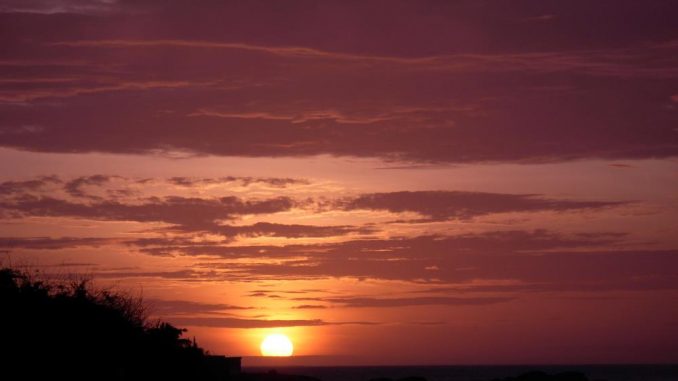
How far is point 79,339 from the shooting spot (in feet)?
96.8

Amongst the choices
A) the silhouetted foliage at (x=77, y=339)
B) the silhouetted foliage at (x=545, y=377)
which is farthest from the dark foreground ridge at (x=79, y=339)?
the silhouetted foliage at (x=545, y=377)

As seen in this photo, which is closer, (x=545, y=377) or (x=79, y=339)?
(x=79, y=339)

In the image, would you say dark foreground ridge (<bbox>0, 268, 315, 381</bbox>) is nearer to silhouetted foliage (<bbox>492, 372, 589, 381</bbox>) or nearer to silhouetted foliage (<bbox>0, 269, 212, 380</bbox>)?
silhouetted foliage (<bbox>0, 269, 212, 380</bbox>)

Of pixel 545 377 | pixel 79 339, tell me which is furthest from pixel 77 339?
pixel 545 377

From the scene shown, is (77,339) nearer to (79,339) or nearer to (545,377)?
(79,339)

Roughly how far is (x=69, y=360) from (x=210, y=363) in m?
15.6

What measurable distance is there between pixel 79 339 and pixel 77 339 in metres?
0.09

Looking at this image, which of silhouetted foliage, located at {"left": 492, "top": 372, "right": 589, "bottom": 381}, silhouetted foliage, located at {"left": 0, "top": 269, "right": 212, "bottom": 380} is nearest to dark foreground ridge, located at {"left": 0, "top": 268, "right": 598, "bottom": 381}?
silhouetted foliage, located at {"left": 0, "top": 269, "right": 212, "bottom": 380}

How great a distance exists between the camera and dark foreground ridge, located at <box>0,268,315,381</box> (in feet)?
89.4

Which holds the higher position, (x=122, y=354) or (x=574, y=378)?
(x=574, y=378)

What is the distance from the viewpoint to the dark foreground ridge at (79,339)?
2725 cm

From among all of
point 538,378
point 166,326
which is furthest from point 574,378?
point 166,326

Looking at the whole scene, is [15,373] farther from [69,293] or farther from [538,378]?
[538,378]

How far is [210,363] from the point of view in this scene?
43625 mm
